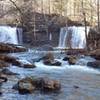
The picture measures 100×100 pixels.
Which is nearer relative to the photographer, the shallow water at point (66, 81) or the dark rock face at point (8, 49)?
the shallow water at point (66, 81)

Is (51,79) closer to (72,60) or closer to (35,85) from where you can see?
(35,85)

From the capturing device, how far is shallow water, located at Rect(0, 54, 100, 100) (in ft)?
40.9

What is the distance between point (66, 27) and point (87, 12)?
7.73ft

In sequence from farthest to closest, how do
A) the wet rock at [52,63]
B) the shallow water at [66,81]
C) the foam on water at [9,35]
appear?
the foam on water at [9,35]
the wet rock at [52,63]
the shallow water at [66,81]

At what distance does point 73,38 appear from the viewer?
30047 millimetres

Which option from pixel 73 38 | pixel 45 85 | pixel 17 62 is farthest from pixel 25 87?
pixel 73 38

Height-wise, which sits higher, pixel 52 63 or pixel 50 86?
pixel 50 86

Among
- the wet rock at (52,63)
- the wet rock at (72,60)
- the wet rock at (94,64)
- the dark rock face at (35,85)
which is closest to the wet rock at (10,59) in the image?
the wet rock at (52,63)

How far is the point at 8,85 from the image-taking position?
1401 centimetres

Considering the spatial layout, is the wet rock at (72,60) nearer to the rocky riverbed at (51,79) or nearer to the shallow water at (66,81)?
the rocky riverbed at (51,79)

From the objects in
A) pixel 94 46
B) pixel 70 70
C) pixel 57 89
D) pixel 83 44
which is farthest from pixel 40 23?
pixel 57 89

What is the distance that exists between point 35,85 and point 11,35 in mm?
18784

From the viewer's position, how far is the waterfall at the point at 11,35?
31438 millimetres

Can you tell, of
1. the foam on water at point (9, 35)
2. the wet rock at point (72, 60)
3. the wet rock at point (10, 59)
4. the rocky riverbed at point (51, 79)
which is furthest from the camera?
the foam on water at point (9, 35)
